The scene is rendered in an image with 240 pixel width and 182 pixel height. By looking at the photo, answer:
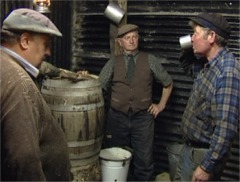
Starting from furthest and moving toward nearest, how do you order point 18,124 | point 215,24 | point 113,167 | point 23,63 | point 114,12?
point 114,12 → point 113,167 → point 215,24 → point 23,63 → point 18,124

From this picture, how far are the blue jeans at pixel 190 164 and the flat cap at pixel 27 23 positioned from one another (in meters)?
1.87

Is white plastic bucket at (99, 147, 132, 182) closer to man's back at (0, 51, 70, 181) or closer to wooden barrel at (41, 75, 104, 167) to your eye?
wooden barrel at (41, 75, 104, 167)

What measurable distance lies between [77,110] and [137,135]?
1.28 metres

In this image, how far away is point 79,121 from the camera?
4.24m

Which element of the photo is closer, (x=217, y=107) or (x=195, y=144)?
(x=217, y=107)

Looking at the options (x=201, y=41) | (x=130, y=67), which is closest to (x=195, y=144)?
(x=201, y=41)

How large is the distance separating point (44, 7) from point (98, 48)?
5.38ft

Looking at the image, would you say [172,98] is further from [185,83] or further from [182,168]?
[182,168]

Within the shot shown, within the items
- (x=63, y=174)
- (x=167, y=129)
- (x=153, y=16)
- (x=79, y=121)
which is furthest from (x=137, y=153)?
(x=63, y=174)

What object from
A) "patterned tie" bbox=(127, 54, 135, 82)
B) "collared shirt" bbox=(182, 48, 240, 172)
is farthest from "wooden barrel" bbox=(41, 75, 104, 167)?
"collared shirt" bbox=(182, 48, 240, 172)

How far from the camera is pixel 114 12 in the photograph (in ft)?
17.4

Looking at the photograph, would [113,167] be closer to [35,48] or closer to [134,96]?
[134,96]

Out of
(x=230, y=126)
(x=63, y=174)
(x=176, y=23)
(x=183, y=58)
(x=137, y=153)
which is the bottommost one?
(x=137, y=153)

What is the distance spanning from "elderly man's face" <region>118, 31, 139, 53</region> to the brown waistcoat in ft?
0.54
